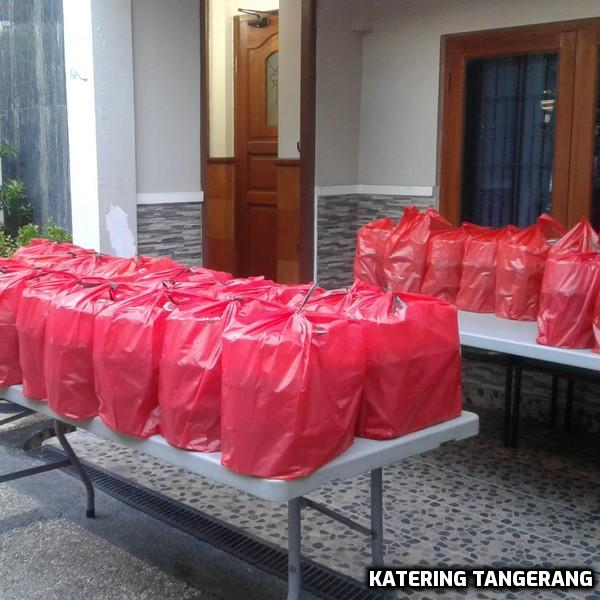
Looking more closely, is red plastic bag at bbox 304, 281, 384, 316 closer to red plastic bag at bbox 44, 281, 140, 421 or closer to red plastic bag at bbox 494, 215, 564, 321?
red plastic bag at bbox 44, 281, 140, 421

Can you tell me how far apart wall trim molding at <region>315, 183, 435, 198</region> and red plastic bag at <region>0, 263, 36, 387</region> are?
10.0 feet

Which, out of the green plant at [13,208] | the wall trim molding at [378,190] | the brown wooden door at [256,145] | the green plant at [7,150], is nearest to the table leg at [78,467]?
the wall trim molding at [378,190]

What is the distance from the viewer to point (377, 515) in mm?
3053

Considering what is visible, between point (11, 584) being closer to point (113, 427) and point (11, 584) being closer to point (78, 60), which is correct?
point (113, 427)

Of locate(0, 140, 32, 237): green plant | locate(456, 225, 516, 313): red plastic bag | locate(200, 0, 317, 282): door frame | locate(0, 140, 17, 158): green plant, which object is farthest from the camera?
locate(0, 140, 17, 158): green plant

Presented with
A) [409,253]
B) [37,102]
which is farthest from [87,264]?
[37,102]

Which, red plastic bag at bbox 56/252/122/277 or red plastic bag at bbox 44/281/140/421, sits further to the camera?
red plastic bag at bbox 56/252/122/277

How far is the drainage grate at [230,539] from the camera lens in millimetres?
3100

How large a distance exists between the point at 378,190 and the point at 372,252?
5.13 ft

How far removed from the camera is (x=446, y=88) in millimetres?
5492

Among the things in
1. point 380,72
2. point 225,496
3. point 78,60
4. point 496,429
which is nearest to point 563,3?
point 380,72

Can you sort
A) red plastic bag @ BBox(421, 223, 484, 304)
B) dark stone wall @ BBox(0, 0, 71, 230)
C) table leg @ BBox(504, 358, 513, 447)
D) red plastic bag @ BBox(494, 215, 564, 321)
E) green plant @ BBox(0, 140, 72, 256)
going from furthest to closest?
green plant @ BBox(0, 140, 72, 256) < dark stone wall @ BBox(0, 0, 71, 230) < table leg @ BBox(504, 358, 513, 447) < red plastic bag @ BBox(421, 223, 484, 304) < red plastic bag @ BBox(494, 215, 564, 321)

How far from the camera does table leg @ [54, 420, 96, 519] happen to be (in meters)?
3.67

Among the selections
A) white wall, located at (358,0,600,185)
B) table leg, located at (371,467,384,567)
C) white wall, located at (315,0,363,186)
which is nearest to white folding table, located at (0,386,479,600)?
table leg, located at (371,467,384,567)
